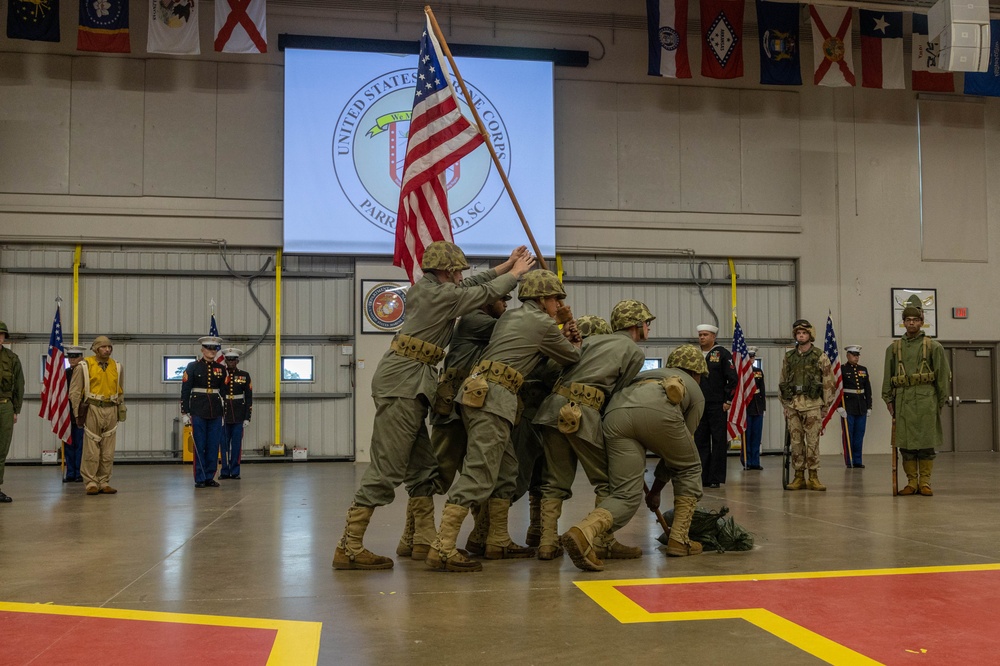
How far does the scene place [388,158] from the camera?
15.3 metres

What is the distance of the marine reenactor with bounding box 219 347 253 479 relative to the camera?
1164 cm

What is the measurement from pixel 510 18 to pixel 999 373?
1190 cm

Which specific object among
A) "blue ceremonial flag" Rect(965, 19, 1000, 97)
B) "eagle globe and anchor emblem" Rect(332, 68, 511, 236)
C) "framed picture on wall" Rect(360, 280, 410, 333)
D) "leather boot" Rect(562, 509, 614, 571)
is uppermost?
"blue ceremonial flag" Rect(965, 19, 1000, 97)

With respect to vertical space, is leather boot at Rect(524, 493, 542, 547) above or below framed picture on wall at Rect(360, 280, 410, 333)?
below

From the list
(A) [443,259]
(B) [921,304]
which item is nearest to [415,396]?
(A) [443,259]

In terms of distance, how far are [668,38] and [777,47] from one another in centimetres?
215

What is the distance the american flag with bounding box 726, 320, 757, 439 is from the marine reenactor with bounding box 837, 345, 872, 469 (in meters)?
1.76

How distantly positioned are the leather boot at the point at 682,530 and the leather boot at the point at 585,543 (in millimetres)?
717

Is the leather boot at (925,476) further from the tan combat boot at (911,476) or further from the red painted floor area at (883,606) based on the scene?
the red painted floor area at (883,606)

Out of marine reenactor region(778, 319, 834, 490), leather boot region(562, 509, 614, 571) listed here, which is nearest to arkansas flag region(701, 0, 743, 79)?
marine reenactor region(778, 319, 834, 490)

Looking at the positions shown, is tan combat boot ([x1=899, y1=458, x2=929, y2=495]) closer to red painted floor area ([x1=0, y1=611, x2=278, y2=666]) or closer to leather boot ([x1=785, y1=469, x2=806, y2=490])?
leather boot ([x1=785, y1=469, x2=806, y2=490])

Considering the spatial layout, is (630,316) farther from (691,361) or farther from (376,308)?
(376,308)

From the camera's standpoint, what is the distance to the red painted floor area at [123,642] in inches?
128

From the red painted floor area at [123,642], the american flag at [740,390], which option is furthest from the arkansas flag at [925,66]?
the red painted floor area at [123,642]
